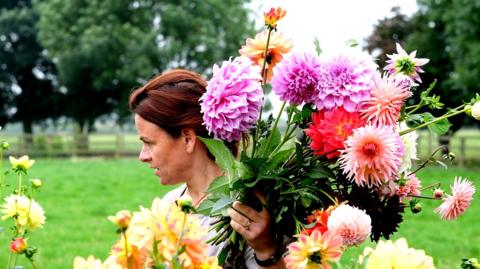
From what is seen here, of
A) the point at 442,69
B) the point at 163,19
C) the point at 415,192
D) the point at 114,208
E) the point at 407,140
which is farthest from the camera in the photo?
the point at 163,19

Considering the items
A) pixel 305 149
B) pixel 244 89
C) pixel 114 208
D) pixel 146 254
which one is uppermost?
pixel 244 89

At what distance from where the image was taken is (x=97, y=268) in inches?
39.1

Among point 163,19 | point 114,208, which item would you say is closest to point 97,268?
point 114,208

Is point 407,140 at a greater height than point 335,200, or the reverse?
point 407,140

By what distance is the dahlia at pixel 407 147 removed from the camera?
5.10 ft

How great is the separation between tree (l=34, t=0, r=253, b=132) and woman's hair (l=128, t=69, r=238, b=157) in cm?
2609

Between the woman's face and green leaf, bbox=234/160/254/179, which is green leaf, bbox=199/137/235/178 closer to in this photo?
green leaf, bbox=234/160/254/179

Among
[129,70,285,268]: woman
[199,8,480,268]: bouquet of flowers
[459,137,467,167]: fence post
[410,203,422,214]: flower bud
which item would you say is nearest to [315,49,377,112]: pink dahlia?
[199,8,480,268]: bouquet of flowers

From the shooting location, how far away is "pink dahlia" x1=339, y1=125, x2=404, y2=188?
4.46 ft

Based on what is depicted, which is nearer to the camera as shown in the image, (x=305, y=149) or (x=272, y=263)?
(x=305, y=149)

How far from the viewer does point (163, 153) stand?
2.38 m

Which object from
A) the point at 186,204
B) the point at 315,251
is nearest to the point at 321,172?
the point at 315,251

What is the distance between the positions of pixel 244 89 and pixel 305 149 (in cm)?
20

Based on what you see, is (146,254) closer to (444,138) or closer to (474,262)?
(474,262)
